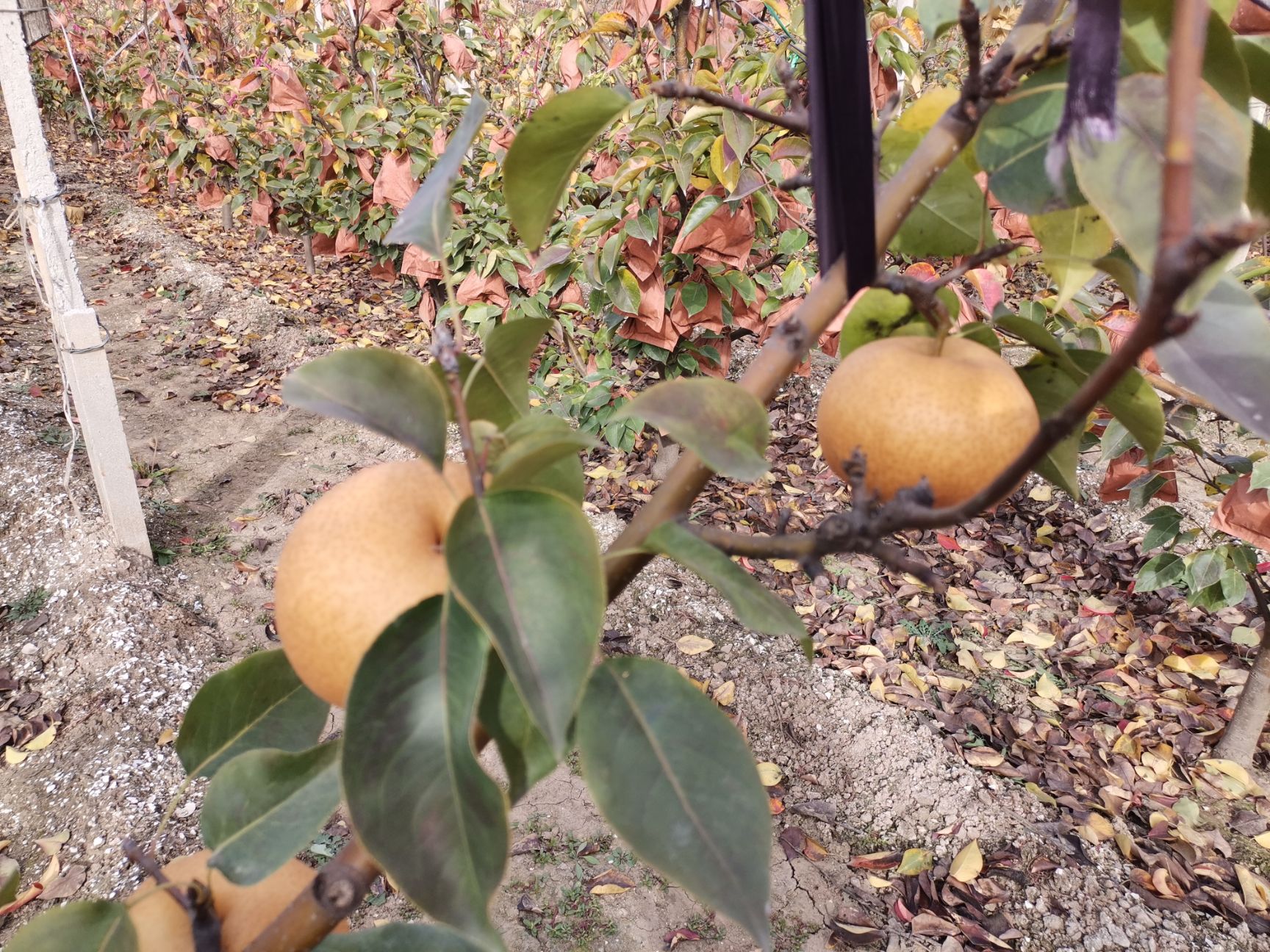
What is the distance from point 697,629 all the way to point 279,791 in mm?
2010

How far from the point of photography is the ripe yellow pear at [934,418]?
1.22 ft

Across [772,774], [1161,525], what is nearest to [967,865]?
[772,774]

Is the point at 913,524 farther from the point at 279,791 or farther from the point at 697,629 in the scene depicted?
the point at 697,629

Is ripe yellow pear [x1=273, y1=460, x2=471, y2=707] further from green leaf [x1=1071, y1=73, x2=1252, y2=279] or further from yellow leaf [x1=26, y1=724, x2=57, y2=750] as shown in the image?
Result: yellow leaf [x1=26, y1=724, x2=57, y2=750]

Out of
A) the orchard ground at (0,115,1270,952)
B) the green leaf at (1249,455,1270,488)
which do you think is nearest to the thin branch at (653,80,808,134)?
the orchard ground at (0,115,1270,952)

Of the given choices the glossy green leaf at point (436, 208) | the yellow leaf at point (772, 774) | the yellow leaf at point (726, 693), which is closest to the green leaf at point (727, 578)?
the glossy green leaf at point (436, 208)

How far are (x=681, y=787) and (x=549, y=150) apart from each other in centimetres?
31

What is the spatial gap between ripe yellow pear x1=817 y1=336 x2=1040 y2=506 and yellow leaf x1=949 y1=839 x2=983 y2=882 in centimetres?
164

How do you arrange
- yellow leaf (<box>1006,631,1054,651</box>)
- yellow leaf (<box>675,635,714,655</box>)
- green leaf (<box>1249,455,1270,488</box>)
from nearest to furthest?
green leaf (<box>1249,455,1270,488</box>) → yellow leaf (<box>675,635,714,655</box>) → yellow leaf (<box>1006,631,1054,651</box>)

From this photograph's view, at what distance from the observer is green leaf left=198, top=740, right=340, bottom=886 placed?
0.39 m

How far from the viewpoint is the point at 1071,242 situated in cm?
44

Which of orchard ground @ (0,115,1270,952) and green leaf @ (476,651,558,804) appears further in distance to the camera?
orchard ground @ (0,115,1270,952)

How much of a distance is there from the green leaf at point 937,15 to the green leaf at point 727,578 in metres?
0.30

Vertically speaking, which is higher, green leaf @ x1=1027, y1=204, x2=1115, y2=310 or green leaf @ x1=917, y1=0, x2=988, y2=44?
green leaf @ x1=917, y1=0, x2=988, y2=44
